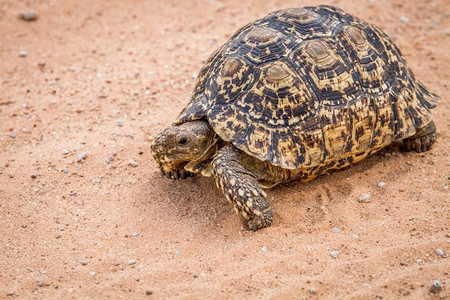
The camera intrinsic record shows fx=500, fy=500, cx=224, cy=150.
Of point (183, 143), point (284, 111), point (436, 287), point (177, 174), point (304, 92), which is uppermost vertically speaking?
point (304, 92)

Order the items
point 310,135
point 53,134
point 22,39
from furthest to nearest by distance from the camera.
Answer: point 22,39 < point 53,134 < point 310,135

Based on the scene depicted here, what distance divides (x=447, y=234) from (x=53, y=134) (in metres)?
4.36

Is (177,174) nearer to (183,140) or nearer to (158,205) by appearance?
(158,205)

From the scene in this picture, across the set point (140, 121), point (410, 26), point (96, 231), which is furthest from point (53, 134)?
point (410, 26)

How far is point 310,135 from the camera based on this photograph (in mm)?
4496

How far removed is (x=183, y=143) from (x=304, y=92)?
119cm

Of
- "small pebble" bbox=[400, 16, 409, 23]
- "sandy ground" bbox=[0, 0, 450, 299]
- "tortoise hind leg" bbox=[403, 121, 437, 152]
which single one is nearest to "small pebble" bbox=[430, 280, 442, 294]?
"sandy ground" bbox=[0, 0, 450, 299]

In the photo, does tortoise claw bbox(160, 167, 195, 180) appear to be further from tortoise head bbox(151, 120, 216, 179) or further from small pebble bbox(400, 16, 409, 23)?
small pebble bbox(400, 16, 409, 23)

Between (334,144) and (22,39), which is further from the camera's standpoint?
(22,39)

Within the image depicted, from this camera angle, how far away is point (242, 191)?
4211 mm

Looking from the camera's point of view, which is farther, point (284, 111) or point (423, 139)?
point (423, 139)

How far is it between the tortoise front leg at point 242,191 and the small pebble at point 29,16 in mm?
5303

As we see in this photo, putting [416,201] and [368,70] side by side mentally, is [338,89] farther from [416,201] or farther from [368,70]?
[416,201]

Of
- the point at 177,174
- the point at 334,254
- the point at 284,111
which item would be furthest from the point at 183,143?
the point at 334,254
